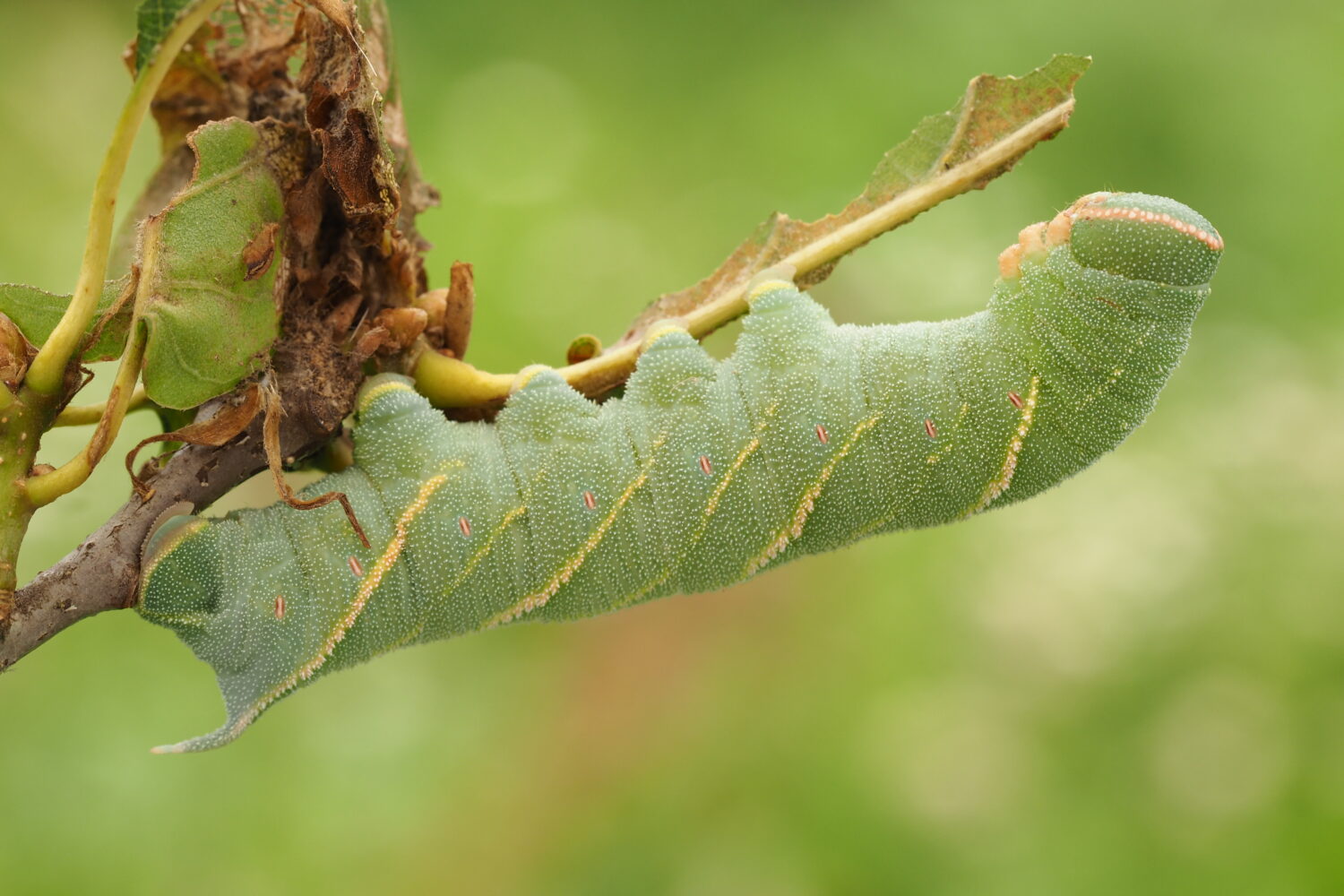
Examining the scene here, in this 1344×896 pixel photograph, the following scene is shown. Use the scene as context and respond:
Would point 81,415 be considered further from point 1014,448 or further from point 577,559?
point 1014,448

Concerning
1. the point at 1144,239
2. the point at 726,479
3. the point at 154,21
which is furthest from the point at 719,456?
the point at 154,21

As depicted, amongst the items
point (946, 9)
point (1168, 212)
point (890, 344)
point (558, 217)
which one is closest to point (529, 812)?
point (558, 217)

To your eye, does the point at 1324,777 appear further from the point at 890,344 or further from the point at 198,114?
the point at 198,114

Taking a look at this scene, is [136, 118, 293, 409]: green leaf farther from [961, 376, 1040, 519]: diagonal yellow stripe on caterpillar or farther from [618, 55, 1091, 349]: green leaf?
[961, 376, 1040, 519]: diagonal yellow stripe on caterpillar

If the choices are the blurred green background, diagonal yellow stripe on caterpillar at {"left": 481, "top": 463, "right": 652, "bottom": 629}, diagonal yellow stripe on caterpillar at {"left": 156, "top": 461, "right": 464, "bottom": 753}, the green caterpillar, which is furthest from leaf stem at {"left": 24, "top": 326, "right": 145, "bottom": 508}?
the blurred green background

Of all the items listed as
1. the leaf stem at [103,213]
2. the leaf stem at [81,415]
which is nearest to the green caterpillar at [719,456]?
the leaf stem at [81,415]

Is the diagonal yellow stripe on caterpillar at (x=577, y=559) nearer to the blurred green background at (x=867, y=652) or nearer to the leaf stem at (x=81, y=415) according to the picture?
the leaf stem at (x=81, y=415)

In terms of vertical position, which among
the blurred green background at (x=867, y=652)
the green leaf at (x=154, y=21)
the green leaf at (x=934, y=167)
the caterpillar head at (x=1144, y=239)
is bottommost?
the blurred green background at (x=867, y=652)
